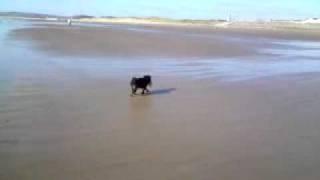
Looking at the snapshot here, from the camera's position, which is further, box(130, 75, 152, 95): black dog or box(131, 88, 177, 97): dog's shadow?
box(131, 88, 177, 97): dog's shadow

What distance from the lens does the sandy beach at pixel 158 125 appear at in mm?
5113

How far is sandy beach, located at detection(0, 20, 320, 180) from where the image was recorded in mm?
5113

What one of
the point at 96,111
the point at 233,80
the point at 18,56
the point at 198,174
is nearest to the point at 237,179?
the point at 198,174

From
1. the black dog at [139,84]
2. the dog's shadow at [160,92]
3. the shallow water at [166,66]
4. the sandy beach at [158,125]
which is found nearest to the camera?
the sandy beach at [158,125]

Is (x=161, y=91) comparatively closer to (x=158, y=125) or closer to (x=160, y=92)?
(x=160, y=92)

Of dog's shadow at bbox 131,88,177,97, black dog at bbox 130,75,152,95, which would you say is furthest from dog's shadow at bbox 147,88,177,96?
black dog at bbox 130,75,152,95

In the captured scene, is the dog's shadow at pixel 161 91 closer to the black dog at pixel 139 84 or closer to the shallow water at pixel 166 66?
the black dog at pixel 139 84

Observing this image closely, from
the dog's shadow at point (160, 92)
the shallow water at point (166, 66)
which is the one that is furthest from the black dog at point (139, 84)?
the shallow water at point (166, 66)

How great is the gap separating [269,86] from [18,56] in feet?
25.5

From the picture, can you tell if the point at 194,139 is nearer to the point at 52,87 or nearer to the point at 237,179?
the point at 237,179

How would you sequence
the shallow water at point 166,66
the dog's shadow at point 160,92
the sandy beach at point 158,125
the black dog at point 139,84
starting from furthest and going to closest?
the shallow water at point 166,66 → the dog's shadow at point 160,92 → the black dog at point 139,84 → the sandy beach at point 158,125

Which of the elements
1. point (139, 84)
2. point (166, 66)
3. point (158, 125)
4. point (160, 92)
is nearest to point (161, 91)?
point (160, 92)

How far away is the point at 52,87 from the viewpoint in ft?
31.6

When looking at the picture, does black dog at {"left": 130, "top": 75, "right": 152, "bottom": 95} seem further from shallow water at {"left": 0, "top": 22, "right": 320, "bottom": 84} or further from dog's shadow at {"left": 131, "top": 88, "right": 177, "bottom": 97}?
shallow water at {"left": 0, "top": 22, "right": 320, "bottom": 84}
